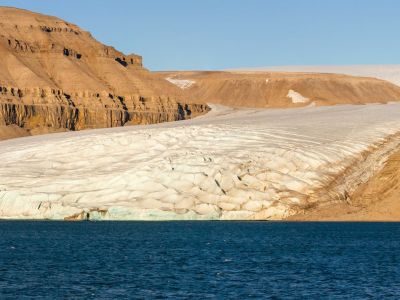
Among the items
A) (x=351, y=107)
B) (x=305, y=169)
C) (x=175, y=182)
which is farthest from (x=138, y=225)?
(x=351, y=107)

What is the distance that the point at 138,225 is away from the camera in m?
77.3

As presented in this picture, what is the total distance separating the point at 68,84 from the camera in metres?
158

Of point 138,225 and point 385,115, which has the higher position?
point 385,115

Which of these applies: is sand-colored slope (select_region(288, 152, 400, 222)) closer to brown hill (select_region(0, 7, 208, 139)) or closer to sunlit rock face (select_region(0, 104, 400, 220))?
sunlit rock face (select_region(0, 104, 400, 220))

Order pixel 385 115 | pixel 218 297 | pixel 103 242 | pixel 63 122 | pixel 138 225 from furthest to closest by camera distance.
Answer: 1. pixel 63 122
2. pixel 385 115
3. pixel 138 225
4. pixel 103 242
5. pixel 218 297

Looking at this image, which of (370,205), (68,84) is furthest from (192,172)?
(68,84)

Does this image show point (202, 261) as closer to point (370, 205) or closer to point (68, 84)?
point (370, 205)

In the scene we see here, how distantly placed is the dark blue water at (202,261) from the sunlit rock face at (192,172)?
1.70m

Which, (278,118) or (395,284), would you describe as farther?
(278,118)

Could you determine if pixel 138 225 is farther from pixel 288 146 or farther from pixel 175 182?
pixel 288 146

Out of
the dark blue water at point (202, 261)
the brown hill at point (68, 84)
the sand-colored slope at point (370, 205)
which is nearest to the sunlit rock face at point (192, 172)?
the sand-colored slope at point (370, 205)

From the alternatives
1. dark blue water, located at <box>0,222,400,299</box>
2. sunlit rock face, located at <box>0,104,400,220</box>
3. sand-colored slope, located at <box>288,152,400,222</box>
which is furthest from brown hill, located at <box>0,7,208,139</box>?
dark blue water, located at <box>0,222,400,299</box>

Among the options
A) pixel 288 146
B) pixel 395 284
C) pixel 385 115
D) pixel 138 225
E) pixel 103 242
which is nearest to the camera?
pixel 395 284

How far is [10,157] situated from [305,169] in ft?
93.8
